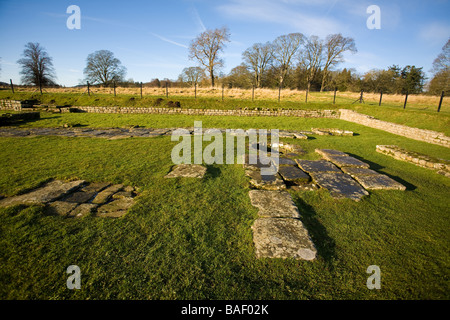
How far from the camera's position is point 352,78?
3694 cm

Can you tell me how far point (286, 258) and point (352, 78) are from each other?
1757 inches

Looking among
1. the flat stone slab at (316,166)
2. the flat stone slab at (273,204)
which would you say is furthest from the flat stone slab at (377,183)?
the flat stone slab at (273,204)

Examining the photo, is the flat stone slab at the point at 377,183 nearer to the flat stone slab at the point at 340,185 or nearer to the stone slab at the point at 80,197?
the flat stone slab at the point at 340,185

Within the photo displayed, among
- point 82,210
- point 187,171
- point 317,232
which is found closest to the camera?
point 317,232

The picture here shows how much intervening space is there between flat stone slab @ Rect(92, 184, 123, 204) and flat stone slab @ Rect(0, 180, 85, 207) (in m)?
0.50

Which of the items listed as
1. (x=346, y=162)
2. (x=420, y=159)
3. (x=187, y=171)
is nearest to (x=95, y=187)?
(x=187, y=171)

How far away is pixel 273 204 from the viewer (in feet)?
9.72

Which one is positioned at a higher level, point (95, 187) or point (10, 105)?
point (10, 105)

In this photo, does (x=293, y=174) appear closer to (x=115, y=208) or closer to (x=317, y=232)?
(x=317, y=232)

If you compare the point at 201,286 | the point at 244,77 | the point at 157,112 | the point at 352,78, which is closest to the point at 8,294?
the point at 201,286

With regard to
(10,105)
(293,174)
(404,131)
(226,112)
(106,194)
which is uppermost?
(10,105)

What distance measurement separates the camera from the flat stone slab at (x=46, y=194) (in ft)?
9.32

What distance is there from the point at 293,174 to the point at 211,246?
2.42 metres

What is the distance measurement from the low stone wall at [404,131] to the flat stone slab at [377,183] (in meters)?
5.78
